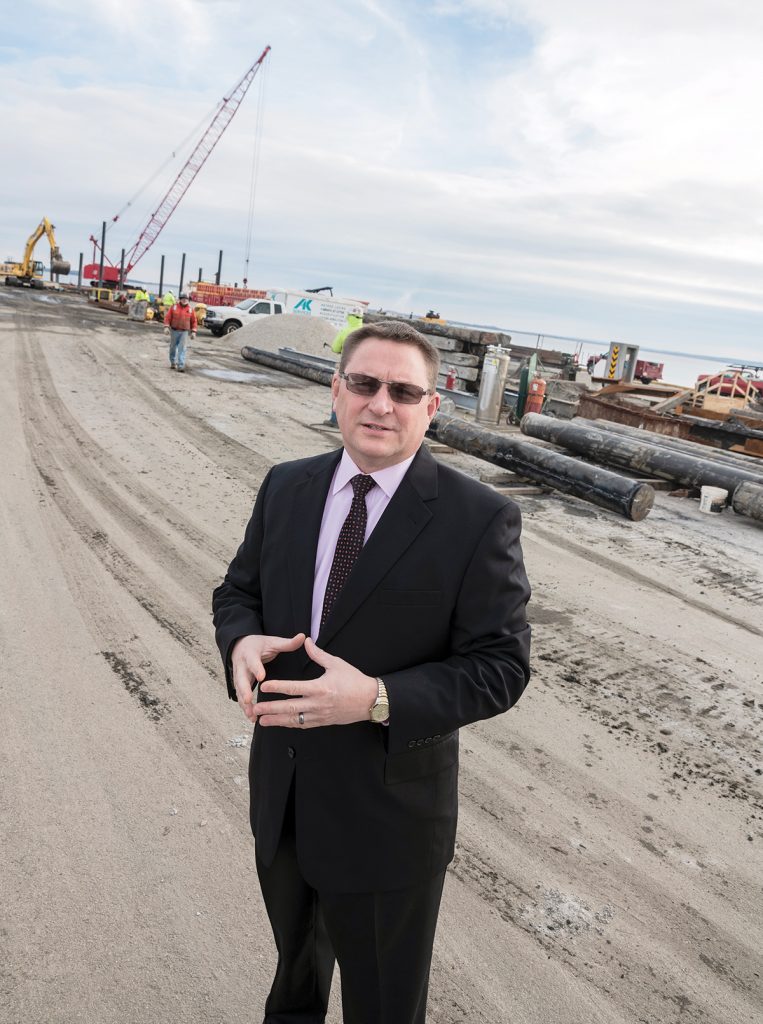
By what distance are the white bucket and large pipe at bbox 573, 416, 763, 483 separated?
6.84 feet

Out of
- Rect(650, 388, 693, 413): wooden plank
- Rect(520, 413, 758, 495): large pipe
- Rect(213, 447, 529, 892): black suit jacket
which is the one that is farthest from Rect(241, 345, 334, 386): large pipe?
Rect(213, 447, 529, 892): black suit jacket

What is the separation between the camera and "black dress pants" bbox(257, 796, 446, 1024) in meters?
1.93

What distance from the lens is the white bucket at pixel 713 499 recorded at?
10.2m

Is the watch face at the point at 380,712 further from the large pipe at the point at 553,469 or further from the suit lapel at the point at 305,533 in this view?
the large pipe at the point at 553,469

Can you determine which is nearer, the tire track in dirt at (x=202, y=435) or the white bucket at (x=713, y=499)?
the tire track in dirt at (x=202, y=435)

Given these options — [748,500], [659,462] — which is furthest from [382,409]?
[659,462]

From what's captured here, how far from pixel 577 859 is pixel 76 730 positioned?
2634mm

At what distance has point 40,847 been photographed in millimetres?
3111

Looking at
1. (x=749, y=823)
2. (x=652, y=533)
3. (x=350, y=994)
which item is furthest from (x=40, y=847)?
(x=652, y=533)

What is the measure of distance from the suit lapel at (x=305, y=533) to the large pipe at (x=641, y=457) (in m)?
9.64

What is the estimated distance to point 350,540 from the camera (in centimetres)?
196

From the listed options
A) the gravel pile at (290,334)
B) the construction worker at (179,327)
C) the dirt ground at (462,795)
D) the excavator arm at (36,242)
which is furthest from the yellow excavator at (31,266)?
the dirt ground at (462,795)

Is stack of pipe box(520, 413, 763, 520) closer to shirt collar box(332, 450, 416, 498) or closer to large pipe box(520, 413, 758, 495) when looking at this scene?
large pipe box(520, 413, 758, 495)

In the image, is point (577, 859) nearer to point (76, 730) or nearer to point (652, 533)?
point (76, 730)
